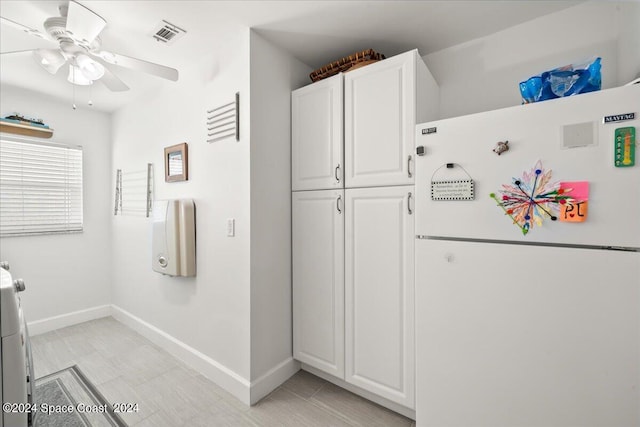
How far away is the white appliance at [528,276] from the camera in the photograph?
97 cm

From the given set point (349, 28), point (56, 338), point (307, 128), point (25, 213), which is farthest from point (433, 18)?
point (56, 338)

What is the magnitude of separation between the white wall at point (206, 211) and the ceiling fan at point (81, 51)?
1.49 feet

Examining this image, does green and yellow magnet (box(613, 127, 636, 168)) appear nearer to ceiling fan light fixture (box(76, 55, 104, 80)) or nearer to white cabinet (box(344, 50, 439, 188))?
white cabinet (box(344, 50, 439, 188))

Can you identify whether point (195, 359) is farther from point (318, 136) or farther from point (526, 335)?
point (526, 335)

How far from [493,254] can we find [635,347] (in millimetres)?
496

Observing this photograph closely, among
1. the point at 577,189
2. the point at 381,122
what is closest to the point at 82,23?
the point at 381,122

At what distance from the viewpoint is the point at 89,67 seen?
Result: 1.76 metres

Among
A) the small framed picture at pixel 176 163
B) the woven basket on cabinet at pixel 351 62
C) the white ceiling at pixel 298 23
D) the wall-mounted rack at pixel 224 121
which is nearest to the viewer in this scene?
the white ceiling at pixel 298 23

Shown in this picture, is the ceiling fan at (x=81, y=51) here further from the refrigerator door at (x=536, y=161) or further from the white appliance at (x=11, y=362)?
the refrigerator door at (x=536, y=161)

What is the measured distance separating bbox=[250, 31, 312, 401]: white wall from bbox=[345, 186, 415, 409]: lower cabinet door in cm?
50

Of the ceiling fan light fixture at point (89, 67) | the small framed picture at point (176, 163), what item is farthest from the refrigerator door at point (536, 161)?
the ceiling fan light fixture at point (89, 67)

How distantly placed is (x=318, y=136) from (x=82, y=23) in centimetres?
138

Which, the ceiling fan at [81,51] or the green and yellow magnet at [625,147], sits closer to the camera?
the green and yellow magnet at [625,147]

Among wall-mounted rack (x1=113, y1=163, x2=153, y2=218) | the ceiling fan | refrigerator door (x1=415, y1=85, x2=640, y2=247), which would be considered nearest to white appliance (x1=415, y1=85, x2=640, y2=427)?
refrigerator door (x1=415, y1=85, x2=640, y2=247)
